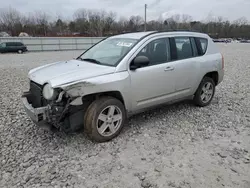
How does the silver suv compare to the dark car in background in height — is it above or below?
below

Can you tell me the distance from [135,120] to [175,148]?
1109mm

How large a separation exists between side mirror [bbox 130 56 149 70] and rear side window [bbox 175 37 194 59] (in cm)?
97

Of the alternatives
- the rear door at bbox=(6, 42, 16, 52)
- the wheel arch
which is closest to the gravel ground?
the wheel arch

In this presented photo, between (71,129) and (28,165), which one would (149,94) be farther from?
(28,165)

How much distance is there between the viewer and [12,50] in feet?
76.9

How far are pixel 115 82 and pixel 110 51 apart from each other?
3.00 feet

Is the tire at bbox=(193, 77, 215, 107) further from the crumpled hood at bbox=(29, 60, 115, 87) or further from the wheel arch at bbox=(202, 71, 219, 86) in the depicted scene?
the crumpled hood at bbox=(29, 60, 115, 87)

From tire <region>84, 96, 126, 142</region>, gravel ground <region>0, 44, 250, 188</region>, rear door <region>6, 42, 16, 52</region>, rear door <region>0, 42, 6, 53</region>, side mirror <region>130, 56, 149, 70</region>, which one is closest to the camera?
gravel ground <region>0, 44, 250, 188</region>

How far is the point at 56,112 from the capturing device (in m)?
2.71

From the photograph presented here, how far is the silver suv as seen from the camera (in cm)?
275

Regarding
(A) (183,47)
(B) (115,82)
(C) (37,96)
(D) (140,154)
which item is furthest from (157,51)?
Answer: (C) (37,96)

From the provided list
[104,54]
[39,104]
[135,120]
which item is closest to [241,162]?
[135,120]

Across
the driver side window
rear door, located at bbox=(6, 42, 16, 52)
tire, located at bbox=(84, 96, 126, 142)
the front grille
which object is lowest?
tire, located at bbox=(84, 96, 126, 142)

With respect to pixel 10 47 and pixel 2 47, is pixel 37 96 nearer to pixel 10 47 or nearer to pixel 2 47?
pixel 10 47
